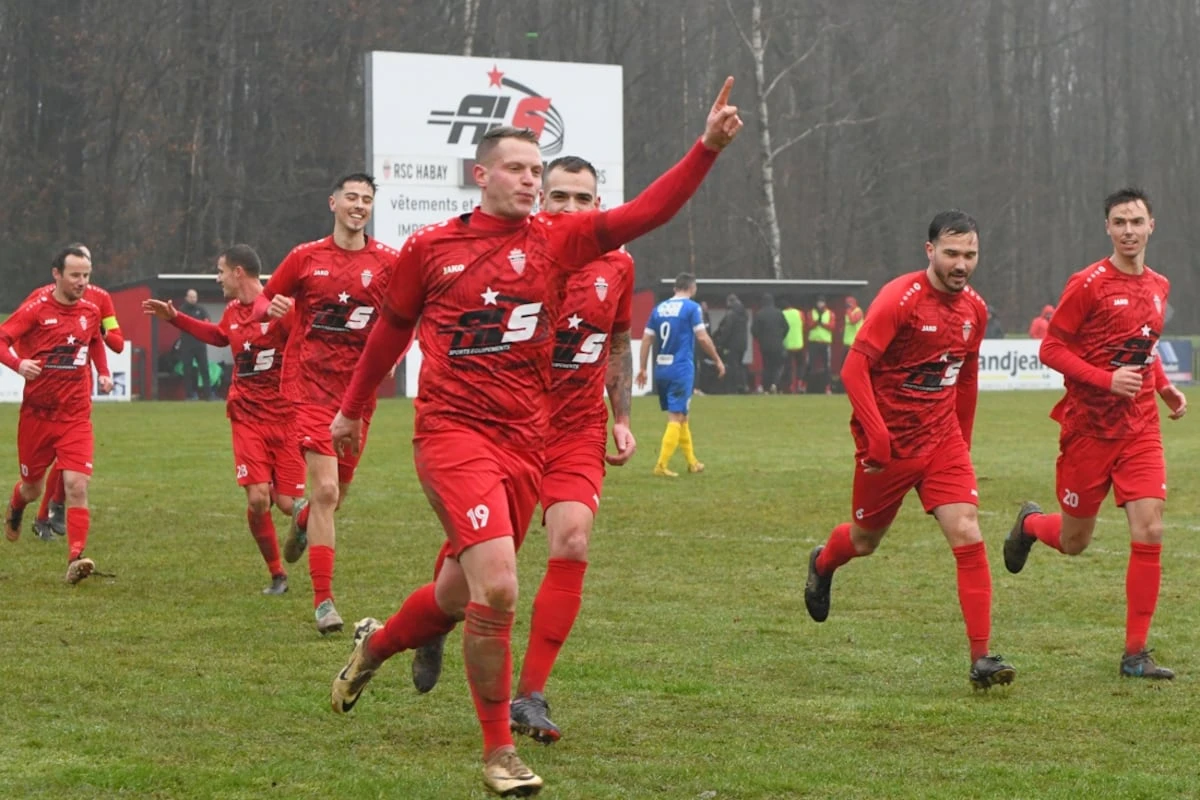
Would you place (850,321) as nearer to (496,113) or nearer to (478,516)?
(496,113)

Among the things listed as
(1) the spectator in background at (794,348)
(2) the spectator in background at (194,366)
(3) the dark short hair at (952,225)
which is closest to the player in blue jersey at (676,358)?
(3) the dark short hair at (952,225)

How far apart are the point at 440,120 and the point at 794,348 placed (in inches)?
390

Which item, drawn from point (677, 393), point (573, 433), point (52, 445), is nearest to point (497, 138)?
point (573, 433)

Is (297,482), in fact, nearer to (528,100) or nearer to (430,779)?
(430,779)

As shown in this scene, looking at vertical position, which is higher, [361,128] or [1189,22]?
[1189,22]

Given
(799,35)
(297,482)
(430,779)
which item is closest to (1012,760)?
(430,779)

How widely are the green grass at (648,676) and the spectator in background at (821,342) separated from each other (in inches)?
953

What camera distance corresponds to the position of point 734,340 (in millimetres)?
36750

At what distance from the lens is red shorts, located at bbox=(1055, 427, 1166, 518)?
807cm

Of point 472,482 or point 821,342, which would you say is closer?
point 472,482

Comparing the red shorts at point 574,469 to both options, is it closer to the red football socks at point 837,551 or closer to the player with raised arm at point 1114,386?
the red football socks at point 837,551

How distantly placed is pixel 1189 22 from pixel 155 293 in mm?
48309

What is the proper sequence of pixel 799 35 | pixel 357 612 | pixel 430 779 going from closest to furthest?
1. pixel 430 779
2. pixel 357 612
3. pixel 799 35

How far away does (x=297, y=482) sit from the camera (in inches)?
427
